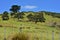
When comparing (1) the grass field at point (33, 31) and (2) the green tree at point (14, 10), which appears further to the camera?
(2) the green tree at point (14, 10)

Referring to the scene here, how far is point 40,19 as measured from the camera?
7825 cm

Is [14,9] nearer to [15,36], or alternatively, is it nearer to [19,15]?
[19,15]

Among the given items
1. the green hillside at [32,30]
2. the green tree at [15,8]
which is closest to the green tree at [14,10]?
the green tree at [15,8]

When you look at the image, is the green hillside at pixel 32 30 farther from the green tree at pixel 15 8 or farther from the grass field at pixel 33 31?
the green tree at pixel 15 8

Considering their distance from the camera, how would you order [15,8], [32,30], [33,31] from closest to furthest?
[33,31]
[32,30]
[15,8]

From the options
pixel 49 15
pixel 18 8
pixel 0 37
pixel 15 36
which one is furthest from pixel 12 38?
pixel 49 15

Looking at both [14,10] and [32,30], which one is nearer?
[32,30]

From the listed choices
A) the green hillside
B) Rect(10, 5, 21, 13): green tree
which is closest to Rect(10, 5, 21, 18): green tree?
Rect(10, 5, 21, 13): green tree

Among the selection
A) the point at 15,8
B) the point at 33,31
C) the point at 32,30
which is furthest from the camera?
the point at 15,8

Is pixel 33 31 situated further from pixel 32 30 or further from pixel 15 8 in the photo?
pixel 15 8

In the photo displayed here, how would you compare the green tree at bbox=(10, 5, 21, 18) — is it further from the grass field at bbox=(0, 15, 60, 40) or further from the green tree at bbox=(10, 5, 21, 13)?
the grass field at bbox=(0, 15, 60, 40)

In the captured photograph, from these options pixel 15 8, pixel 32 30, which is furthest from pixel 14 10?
pixel 32 30

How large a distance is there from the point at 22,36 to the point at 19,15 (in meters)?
76.1

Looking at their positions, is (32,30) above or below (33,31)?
below
